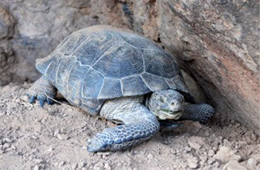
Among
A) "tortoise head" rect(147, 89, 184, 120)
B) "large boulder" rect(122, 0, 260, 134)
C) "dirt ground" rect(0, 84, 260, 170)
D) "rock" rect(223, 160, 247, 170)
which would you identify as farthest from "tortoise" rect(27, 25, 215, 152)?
"rock" rect(223, 160, 247, 170)

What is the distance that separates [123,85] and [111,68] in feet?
0.73

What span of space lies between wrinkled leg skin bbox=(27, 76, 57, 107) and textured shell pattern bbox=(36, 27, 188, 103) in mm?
163

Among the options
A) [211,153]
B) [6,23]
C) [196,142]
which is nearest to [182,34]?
[196,142]

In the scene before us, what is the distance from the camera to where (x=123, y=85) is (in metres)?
3.27

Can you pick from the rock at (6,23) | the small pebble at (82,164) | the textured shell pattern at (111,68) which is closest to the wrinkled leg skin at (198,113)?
the textured shell pattern at (111,68)

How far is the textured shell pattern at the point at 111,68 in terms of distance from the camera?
3299 millimetres

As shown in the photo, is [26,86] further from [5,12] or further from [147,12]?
[147,12]

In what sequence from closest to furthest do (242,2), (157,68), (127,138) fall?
(242,2), (127,138), (157,68)

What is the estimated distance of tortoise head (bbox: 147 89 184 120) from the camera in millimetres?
3119

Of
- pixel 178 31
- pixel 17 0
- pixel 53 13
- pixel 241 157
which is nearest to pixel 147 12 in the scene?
pixel 178 31

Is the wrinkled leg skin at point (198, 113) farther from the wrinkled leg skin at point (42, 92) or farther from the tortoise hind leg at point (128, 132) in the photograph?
the wrinkled leg skin at point (42, 92)

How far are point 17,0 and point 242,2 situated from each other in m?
3.22

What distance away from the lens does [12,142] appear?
9.71 ft

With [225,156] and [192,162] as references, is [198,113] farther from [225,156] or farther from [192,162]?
[192,162]
